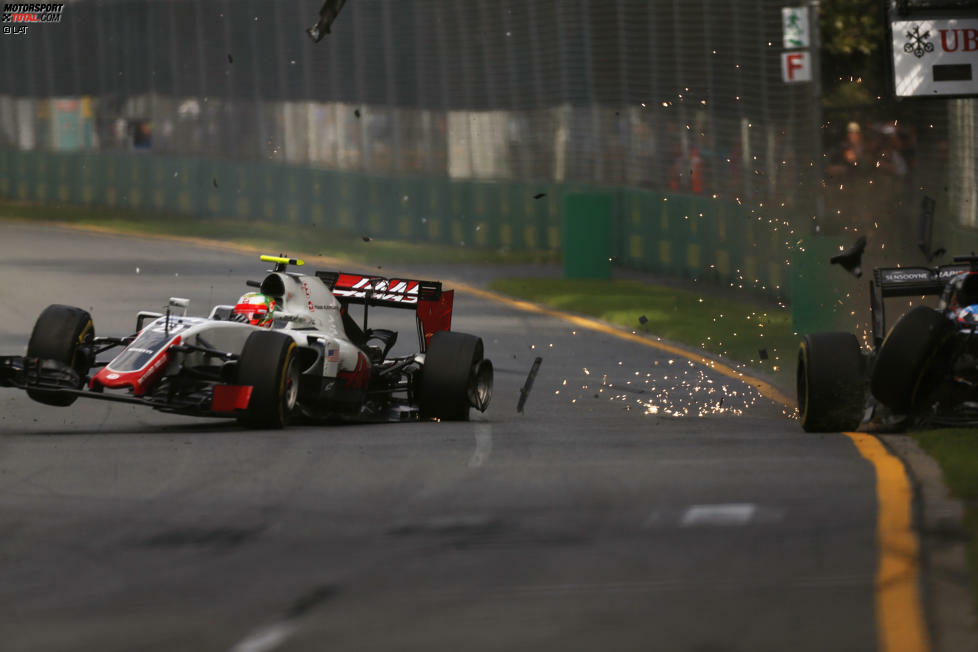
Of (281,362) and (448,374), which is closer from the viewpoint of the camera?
(281,362)

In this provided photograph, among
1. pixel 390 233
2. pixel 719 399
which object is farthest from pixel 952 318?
pixel 390 233

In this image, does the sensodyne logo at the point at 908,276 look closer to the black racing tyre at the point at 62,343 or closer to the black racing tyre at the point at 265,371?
the black racing tyre at the point at 265,371

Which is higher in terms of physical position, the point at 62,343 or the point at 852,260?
the point at 852,260

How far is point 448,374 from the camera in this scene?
46.5 feet

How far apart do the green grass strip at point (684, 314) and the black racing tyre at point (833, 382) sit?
18.9 ft

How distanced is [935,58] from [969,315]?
338 cm

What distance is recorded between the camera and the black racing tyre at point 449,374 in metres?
14.2

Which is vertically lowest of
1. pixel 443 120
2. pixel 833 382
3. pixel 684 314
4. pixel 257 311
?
pixel 684 314

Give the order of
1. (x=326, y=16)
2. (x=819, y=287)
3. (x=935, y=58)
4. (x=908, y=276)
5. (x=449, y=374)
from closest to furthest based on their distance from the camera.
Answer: (x=908, y=276)
(x=449, y=374)
(x=935, y=58)
(x=819, y=287)
(x=326, y=16)

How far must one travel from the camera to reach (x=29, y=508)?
9109 millimetres

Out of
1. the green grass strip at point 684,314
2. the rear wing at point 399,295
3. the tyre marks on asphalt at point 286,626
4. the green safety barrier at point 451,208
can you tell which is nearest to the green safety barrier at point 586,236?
the green safety barrier at point 451,208

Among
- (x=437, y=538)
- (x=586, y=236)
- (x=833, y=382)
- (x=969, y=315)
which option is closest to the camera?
(x=437, y=538)

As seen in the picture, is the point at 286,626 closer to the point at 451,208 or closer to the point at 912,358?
the point at 912,358

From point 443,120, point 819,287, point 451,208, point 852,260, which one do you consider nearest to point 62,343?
point 852,260
